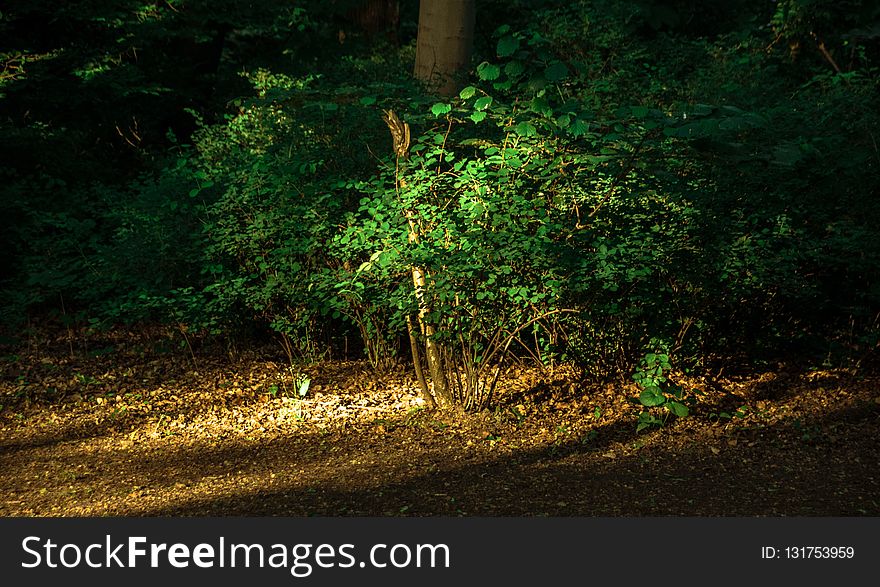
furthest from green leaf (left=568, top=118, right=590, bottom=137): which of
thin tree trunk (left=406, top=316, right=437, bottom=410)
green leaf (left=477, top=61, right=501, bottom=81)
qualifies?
thin tree trunk (left=406, top=316, right=437, bottom=410)

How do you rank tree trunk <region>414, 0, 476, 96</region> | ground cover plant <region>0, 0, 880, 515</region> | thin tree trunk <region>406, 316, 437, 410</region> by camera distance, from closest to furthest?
ground cover plant <region>0, 0, 880, 515</region> < thin tree trunk <region>406, 316, 437, 410</region> < tree trunk <region>414, 0, 476, 96</region>

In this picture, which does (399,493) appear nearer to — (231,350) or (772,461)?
(772,461)

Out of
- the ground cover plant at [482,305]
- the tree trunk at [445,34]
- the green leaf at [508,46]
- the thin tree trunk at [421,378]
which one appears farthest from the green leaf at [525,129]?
the tree trunk at [445,34]

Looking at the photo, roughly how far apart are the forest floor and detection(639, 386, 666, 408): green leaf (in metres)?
0.24

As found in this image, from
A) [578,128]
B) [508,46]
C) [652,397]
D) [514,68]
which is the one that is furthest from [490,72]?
[652,397]

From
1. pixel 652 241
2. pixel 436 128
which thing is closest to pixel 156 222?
pixel 436 128

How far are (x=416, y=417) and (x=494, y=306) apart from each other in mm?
1126

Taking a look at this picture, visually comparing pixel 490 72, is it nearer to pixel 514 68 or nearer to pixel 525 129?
pixel 514 68

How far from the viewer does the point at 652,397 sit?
582 cm

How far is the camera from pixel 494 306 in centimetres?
581

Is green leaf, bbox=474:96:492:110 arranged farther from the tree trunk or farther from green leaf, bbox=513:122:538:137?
the tree trunk

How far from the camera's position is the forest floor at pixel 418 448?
186 inches

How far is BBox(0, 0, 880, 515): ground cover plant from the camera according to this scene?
511cm

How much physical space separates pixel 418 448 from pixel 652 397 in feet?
5.22
